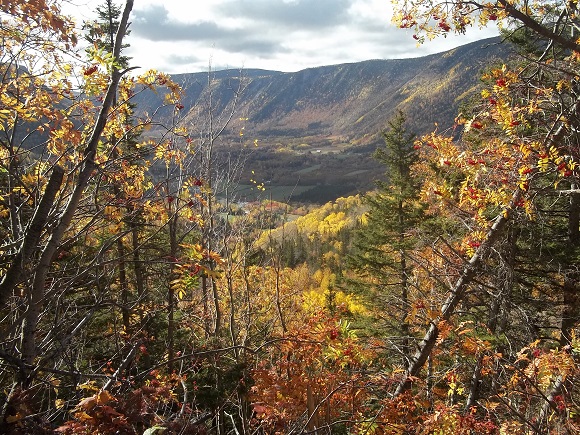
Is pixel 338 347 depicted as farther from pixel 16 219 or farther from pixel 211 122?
pixel 211 122

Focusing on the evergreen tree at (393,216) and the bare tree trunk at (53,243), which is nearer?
the bare tree trunk at (53,243)

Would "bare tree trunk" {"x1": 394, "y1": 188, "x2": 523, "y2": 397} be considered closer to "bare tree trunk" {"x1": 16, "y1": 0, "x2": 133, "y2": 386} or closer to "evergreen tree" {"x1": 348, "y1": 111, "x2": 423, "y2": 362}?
"bare tree trunk" {"x1": 16, "y1": 0, "x2": 133, "y2": 386}

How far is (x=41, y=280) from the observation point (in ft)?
8.28

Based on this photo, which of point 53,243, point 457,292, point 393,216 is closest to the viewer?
point 53,243

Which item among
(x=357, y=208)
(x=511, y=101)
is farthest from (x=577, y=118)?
(x=357, y=208)

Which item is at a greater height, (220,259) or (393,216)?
(220,259)

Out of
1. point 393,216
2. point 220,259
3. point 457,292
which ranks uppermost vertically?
point 220,259

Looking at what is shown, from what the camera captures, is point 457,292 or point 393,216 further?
point 393,216

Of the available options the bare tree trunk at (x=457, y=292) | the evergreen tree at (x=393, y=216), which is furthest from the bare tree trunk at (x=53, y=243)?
the evergreen tree at (x=393, y=216)

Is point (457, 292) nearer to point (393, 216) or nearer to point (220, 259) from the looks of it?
point (220, 259)

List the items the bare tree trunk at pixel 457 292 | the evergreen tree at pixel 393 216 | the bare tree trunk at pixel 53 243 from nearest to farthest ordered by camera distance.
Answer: the bare tree trunk at pixel 53 243 → the bare tree trunk at pixel 457 292 → the evergreen tree at pixel 393 216

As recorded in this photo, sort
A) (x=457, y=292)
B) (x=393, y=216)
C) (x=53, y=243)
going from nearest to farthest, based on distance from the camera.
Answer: (x=53, y=243)
(x=457, y=292)
(x=393, y=216)

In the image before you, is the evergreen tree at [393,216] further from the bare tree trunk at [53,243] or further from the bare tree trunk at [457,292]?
the bare tree trunk at [53,243]

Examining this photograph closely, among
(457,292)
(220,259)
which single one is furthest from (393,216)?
(220,259)
